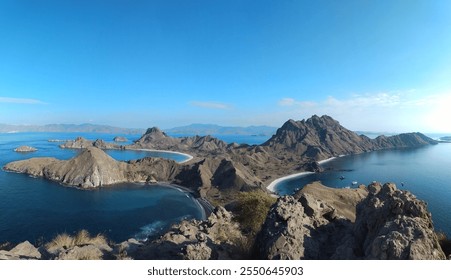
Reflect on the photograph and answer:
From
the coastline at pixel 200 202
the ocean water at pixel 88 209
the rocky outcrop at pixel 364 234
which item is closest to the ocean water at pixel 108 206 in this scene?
the ocean water at pixel 88 209

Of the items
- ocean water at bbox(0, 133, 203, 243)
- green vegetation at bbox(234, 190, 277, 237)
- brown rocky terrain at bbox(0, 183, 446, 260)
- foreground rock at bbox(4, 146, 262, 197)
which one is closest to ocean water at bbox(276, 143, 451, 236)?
foreground rock at bbox(4, 146, 262, 197)

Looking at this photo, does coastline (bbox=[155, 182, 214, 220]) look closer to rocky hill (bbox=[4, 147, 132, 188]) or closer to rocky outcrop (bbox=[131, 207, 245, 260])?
rocky hill (bbox=[4, 147, 132, 188])

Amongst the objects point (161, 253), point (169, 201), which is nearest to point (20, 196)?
point (169, 201)

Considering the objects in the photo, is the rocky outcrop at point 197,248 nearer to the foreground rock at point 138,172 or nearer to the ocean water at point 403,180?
the ocean water at point 403,180

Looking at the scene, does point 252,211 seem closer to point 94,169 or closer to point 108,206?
point 108,206
